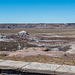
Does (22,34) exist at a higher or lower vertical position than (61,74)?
lower

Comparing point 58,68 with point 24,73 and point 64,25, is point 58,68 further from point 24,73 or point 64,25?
point 64,25

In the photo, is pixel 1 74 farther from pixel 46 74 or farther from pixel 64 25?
pixel 64 25

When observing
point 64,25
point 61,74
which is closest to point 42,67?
point 61,74

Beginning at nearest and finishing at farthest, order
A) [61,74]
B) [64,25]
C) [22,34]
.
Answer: [61,74] → [22,34] → [64,25]

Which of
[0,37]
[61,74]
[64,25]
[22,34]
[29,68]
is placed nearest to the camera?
[61,74]

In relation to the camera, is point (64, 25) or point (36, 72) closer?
point (36, 72)

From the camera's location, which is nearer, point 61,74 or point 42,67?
point 61,74

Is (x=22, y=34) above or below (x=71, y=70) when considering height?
below

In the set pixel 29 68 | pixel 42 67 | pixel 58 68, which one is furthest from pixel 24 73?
pixel 58 68

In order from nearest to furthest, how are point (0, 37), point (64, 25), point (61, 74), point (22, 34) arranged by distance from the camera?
point (61, 74)
point (0, 37)
point (22, 34)
point (64, 25)
